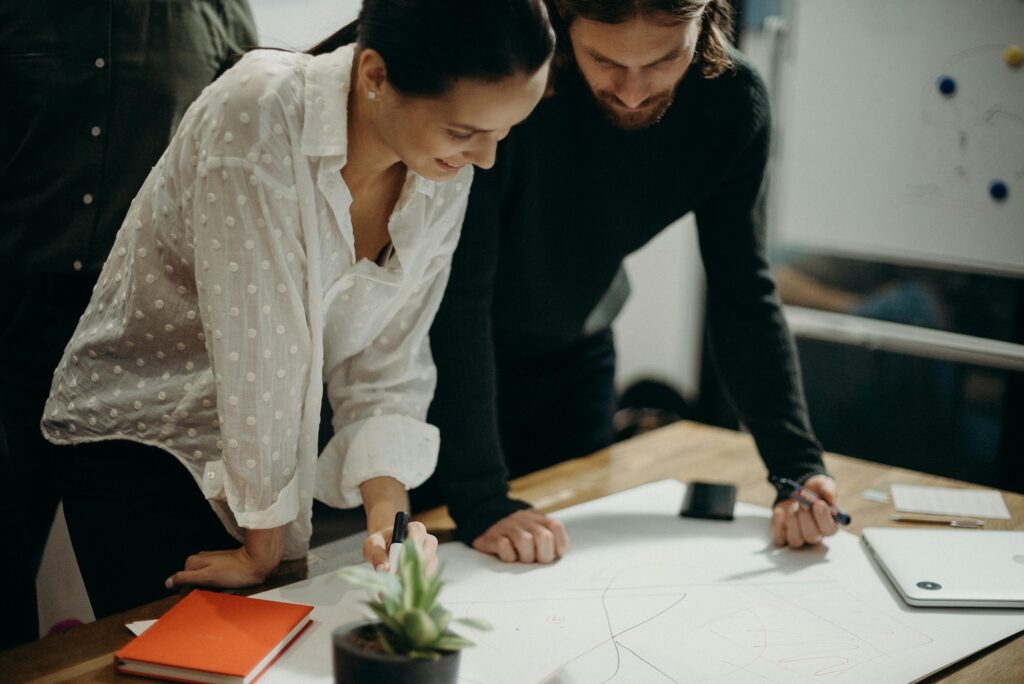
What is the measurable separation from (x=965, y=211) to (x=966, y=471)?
2.35 feet

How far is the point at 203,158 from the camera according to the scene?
3.25 ft

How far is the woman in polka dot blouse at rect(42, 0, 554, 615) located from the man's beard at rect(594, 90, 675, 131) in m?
0.22

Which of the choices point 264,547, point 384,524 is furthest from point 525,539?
point 264,547

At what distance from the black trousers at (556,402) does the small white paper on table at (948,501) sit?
1.65ft

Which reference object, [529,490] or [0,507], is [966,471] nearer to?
[529,490]

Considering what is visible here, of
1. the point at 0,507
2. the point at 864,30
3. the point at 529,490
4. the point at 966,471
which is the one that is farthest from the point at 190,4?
the point at 966,471

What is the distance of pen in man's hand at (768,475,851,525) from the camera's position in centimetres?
132

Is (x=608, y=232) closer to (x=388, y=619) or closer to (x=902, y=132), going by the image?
(x=388, y=619)

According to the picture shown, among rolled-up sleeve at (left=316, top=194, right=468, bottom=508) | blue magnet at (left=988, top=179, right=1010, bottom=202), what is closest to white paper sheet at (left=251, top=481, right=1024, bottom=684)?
rolled-up sleeve at (left=316, top=194, right=468, bottom=508)

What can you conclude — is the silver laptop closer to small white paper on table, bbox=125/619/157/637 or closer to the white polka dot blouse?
the white polka dot blouse

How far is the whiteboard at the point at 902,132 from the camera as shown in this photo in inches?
91.9

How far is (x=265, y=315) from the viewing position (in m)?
1.01

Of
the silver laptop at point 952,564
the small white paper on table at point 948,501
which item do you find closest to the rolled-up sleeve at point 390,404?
the silver laptop at point 952,564

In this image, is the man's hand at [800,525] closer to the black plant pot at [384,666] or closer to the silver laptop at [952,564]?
the silver laptop at [952,564]
